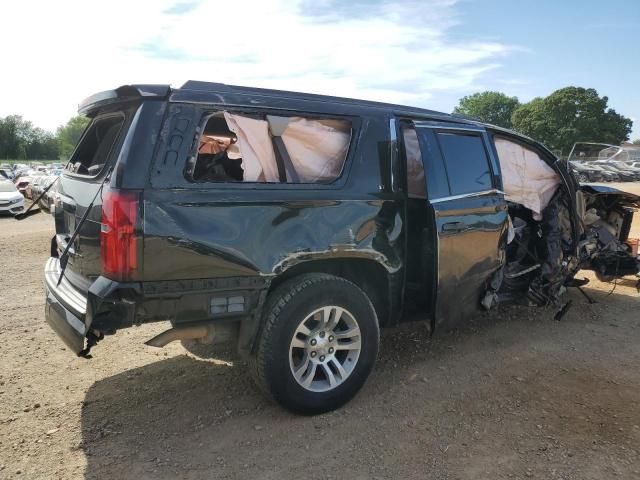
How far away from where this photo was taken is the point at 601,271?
6.27m

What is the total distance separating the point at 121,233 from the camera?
275cm

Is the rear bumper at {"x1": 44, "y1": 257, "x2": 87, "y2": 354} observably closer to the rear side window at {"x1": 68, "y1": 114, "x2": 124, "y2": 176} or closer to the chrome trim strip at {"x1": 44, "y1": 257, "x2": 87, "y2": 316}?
the chrome trim strip at {"x1": 44, "y1": 257, "x2": 87, "y2": 316}

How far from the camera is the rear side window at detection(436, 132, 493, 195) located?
4.12 metres

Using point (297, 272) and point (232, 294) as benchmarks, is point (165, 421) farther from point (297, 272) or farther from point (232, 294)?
point (297, 272)

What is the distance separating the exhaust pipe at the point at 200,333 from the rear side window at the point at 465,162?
204 cm

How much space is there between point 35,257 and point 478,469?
8160 mm

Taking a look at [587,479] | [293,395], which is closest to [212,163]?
[293,395]

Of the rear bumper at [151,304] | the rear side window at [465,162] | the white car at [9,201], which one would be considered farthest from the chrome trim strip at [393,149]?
the white car at [9,201]

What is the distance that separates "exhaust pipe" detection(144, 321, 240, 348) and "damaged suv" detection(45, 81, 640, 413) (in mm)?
10

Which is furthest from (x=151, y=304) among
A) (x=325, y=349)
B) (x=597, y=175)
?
(x=597, y=175)

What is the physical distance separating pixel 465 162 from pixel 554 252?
1.83 metres

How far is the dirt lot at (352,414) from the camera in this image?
9.49ft

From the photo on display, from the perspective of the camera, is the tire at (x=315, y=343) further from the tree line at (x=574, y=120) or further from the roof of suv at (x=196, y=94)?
the tree line at (x=574, y=120)

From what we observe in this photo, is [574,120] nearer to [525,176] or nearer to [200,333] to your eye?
[525,176]
